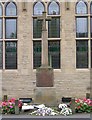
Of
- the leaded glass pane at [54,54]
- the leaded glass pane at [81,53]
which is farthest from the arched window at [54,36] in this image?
the leaded glass pane at [81,53]

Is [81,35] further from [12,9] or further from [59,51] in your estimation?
[12,9]

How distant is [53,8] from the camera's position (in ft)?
57.9

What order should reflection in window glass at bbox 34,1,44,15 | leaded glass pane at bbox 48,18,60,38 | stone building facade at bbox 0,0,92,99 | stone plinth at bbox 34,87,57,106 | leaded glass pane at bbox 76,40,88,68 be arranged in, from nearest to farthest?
stone plinth at bbox 34,87,57,106, stone building facade at bbox 0,0,92,99, leaded glass pane at bbox 76,40,88,68, leaded glass pane at bbox 48,18,60,38, reflection in window glass at bbox 34,1,44,15

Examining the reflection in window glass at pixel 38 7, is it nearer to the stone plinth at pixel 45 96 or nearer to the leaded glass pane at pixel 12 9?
the leaded glass pane at pixel 12 9

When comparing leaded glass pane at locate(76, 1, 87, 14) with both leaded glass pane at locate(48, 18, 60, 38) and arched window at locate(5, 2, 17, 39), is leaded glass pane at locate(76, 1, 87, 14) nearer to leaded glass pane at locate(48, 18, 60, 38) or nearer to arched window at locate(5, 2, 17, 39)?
leaded glass pane at locate(48, 18, 60, 38)

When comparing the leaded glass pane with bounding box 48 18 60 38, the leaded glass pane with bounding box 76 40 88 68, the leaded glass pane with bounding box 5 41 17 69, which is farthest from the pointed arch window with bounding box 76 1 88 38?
the leaded glass pane with bounding box 5 41 17 69

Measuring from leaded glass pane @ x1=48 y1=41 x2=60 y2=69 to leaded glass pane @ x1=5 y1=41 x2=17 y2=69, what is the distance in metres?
1.94

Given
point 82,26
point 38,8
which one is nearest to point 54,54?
point 82,26

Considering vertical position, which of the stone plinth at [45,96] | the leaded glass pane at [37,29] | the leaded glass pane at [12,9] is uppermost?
the leaded glass pane at [12,9]

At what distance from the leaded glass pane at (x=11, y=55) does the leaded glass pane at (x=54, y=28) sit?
200 centimetres

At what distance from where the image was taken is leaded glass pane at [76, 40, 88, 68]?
56.7ft

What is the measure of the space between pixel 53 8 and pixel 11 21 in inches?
94.2

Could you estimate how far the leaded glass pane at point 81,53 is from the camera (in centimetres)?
1730

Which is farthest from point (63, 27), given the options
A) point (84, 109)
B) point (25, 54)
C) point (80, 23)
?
point (84, 109)
